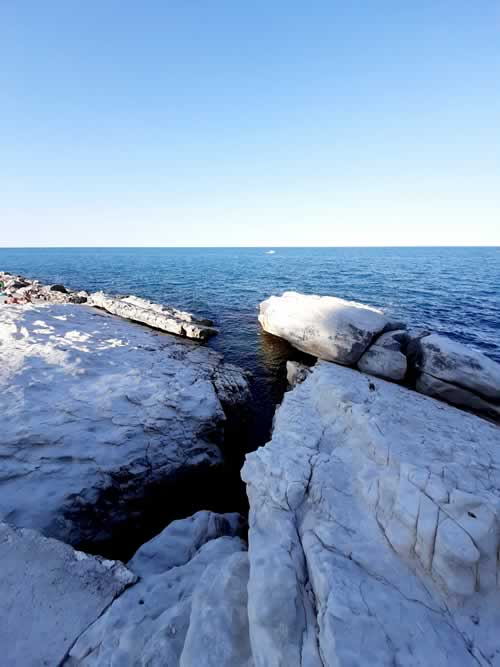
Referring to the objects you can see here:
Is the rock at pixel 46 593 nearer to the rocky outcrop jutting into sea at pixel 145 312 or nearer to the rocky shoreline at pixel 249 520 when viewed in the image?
the rocky shoreline at pixel 249 520

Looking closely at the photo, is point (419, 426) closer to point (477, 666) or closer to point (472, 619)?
point (472, 619)

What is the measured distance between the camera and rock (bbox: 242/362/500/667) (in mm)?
2631

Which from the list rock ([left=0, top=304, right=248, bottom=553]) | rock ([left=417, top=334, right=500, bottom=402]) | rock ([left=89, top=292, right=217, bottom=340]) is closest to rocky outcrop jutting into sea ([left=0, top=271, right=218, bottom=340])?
rock ([left=89, top=292, right=217, bottom=340])

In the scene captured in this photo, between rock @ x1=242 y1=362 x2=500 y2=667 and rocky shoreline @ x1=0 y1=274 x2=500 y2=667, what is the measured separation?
19 mm

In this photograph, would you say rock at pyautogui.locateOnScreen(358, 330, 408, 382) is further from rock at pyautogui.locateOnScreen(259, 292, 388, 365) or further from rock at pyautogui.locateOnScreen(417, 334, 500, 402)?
rock at pyautogui.locateOnScreen(417, 334, 500, 402)

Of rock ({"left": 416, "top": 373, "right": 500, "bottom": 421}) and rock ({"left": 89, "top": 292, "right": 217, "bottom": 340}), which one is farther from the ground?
rock ({"left": 89, "top": 292, "right": 217, "bottom": 340})

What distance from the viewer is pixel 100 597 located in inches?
135

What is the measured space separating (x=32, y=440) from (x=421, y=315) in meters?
21.6

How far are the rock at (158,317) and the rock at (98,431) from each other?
147 inches

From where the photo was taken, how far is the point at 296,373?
10.3 m

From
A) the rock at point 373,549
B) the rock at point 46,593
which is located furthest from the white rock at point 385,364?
the rock at point 46,593

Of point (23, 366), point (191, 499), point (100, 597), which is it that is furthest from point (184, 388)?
point (100, 597)

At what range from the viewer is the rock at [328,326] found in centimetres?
1084

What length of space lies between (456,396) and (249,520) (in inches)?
327
